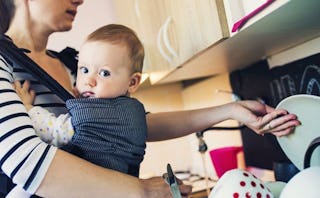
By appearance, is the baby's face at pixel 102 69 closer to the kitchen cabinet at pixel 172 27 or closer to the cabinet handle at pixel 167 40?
the kitchen cabinet at pixel 172 27

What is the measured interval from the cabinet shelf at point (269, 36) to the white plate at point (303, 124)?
0.14m

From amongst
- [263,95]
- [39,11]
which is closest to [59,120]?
[39,11]

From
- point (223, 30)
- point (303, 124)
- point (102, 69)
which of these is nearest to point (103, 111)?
point (102, 69)

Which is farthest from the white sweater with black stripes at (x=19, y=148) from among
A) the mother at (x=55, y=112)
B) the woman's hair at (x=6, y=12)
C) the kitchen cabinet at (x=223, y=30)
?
the kitchen cabinet at (x=223, y=30)

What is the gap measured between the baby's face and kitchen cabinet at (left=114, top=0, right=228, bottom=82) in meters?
0.19

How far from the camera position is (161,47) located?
1.10m

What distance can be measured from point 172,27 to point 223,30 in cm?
33

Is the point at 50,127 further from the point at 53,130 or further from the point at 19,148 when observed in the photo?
the point at 19,148

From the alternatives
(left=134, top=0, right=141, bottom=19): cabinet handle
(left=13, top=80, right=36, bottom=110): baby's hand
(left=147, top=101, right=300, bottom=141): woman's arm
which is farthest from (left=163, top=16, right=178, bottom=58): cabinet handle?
(left=13, top=80, right=36, bottom=110): baby's hand

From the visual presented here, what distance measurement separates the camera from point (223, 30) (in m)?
0.69

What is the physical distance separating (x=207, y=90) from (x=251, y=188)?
3.48 ft

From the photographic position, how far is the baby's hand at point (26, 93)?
67 centimetres

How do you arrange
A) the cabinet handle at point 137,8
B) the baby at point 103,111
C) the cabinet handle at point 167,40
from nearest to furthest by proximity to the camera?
1. the baby at point 103,111
2. the cabinet handle at point 167,40
3. the cabinet handle at point 137,8

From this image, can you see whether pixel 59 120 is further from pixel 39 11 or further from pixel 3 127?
pixel 39 11
